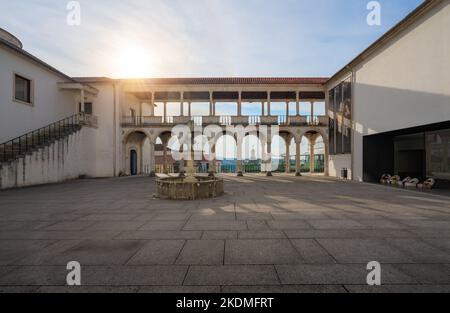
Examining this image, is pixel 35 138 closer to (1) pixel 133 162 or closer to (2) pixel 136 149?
(1) pixel 133 162

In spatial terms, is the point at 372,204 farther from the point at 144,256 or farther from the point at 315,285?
the point at 144,256

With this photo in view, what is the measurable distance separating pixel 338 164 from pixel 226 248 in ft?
68.9

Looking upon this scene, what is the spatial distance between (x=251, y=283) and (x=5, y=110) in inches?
855

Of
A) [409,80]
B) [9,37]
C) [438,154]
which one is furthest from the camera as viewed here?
[9,37]

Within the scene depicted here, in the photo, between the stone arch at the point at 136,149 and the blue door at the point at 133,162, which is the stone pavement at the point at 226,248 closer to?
the stone arch at the point at 136,149

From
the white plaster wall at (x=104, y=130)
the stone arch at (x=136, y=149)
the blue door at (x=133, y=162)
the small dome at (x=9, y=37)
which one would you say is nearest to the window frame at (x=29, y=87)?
the white plaster wall at (x=104, y=130)

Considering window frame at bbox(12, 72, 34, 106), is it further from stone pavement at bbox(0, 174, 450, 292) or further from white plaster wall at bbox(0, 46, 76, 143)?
stone pavement at bbox(0, 174, 450, 292)

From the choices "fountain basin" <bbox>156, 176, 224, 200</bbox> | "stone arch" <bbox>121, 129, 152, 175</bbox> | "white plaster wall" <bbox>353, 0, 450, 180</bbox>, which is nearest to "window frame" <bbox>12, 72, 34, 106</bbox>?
"stone arch" <bbox>121, 129, 152, 175</bbox>

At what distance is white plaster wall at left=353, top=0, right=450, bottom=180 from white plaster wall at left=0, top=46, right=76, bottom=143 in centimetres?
2702

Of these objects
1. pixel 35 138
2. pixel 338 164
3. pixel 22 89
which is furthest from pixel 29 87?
pixel 338 164

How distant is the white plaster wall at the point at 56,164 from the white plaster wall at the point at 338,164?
2465cm

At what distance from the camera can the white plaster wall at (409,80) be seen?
1148cm

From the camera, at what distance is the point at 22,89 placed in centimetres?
1892

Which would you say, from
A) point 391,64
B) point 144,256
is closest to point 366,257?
point 144,256
